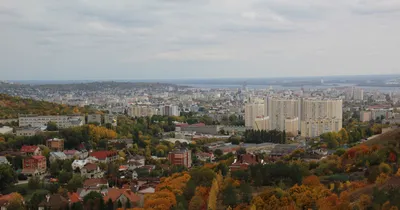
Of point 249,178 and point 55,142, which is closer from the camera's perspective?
point 249,178

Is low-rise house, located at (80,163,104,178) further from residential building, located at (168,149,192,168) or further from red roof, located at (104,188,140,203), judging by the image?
red roof, located at (104,188,140,203)

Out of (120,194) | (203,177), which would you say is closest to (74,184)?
(120,194)

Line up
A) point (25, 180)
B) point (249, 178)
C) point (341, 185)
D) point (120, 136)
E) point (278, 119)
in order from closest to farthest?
point (341, 185) < point (249, 178) < point (25, 180) < point (120, 136) < point (278, 119)

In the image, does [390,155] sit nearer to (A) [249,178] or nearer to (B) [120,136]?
(A) [249,178]

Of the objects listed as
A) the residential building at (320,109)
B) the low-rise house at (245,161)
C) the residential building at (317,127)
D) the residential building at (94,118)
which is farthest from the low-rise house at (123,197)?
the residential building at (320,109)

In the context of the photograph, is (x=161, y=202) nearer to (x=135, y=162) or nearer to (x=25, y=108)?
(x=135, y=162)

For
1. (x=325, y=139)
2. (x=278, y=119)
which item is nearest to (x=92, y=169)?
(x=325, y=139)
